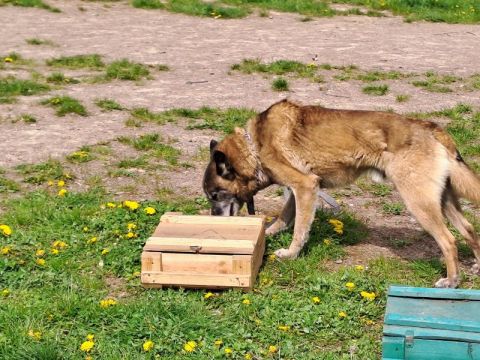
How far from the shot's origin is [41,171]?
8266 mm

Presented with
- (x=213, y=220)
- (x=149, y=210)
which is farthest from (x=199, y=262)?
(x=149, y=210)

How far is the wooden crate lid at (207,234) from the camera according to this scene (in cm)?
572

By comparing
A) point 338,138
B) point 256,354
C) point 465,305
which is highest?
point 338,138

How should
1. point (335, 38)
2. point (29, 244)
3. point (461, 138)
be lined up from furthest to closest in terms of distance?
point (335, 38), point (461, 138), point (29, 244)

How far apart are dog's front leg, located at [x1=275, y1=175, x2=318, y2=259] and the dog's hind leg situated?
1125 mm

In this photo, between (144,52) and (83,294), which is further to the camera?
(144,52)

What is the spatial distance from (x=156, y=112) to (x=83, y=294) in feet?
17.4

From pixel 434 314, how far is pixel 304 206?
7.37 ft

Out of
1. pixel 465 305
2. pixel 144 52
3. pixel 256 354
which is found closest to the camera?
pixel 465 305

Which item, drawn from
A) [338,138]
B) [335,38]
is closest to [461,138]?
[338,138]

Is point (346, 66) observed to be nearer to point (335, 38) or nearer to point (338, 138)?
point (335, 38)

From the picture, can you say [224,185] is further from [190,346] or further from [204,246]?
[190,346]

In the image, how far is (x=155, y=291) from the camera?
18.8ft

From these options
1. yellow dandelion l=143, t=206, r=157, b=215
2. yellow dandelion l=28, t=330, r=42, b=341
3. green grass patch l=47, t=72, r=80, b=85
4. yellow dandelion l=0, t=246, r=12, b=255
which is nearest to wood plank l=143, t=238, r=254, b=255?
yellow dandelion l=28, t=330, r=42, b=341
